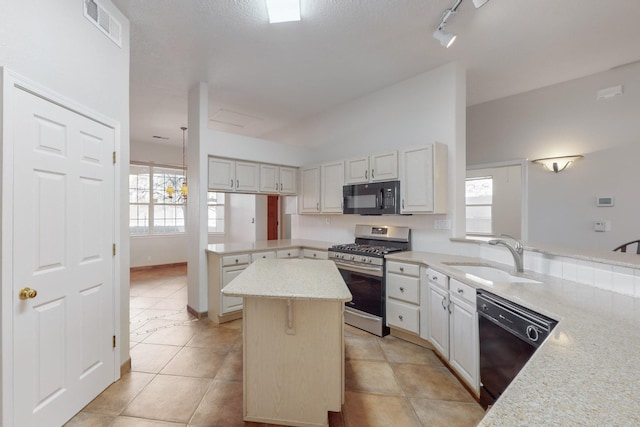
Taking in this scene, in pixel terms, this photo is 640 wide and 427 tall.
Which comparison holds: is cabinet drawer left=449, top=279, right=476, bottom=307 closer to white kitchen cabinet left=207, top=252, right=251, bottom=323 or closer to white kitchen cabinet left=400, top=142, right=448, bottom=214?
white kitchen cabinet left=400, top=142, right=448, bottom=214

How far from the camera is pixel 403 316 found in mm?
2953

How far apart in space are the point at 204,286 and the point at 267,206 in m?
3.04

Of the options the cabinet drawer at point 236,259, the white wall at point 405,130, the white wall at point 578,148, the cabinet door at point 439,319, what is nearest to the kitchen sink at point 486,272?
the cabinet door at point 439,319

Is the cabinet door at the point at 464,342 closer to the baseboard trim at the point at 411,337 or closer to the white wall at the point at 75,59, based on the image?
the baseboard trim at the point at 411,337

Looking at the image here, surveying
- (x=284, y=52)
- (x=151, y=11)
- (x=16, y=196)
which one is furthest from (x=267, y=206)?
(x=16, y=196)

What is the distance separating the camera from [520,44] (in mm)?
2752

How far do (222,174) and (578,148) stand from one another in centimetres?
464

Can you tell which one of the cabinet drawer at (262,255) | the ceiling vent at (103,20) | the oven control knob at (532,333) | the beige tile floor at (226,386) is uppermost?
the ceiling vent at (103,20)

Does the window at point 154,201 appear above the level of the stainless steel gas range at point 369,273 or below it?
above

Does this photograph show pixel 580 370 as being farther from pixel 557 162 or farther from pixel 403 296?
pixel 557 162

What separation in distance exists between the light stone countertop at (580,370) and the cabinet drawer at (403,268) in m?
1.25

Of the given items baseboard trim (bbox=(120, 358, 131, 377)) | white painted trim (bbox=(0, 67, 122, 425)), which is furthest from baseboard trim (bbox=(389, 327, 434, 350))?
white painted trim (bbox=(0, 67, 122, 425))

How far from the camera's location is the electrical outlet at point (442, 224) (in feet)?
10.4

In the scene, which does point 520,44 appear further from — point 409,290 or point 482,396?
point 482,396
